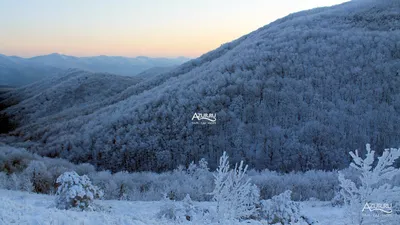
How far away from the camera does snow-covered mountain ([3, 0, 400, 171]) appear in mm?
14586

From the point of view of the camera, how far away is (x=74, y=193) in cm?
653

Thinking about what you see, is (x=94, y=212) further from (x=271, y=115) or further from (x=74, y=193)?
(x=271, y=115)

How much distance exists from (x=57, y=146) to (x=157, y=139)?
657cm

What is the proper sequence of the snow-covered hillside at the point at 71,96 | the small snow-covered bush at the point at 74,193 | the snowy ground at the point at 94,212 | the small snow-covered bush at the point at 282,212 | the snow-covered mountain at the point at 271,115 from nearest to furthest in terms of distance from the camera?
the snowy ground at the point at 94,212 < the small snow-covered bush at the point at 74,193 < the small snow-covered bush at the point at 282,212 < the snow-covered mountain at the point at 271,115 < the snow-covered hillside at the point at 71,96

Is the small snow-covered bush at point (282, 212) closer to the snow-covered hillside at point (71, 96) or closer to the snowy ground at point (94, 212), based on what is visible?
the snowy ground at point (94, 212)

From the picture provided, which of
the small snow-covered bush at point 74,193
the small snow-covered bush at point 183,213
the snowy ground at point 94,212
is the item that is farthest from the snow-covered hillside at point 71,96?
the small snow-covered bush at point 183,213

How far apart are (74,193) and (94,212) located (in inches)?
35.9

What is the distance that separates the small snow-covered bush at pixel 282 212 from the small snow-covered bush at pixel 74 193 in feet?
12.5

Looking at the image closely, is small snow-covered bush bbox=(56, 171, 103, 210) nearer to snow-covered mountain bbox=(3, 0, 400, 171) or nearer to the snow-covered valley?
the snow-covered valley

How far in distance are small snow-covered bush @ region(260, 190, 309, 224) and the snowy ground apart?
52cm

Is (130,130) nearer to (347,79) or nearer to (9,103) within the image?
(347,79)

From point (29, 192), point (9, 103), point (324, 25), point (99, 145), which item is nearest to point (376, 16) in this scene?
point (324, 25)

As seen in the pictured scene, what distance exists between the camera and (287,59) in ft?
68.4

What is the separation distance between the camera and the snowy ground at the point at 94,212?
4590 millimetres
